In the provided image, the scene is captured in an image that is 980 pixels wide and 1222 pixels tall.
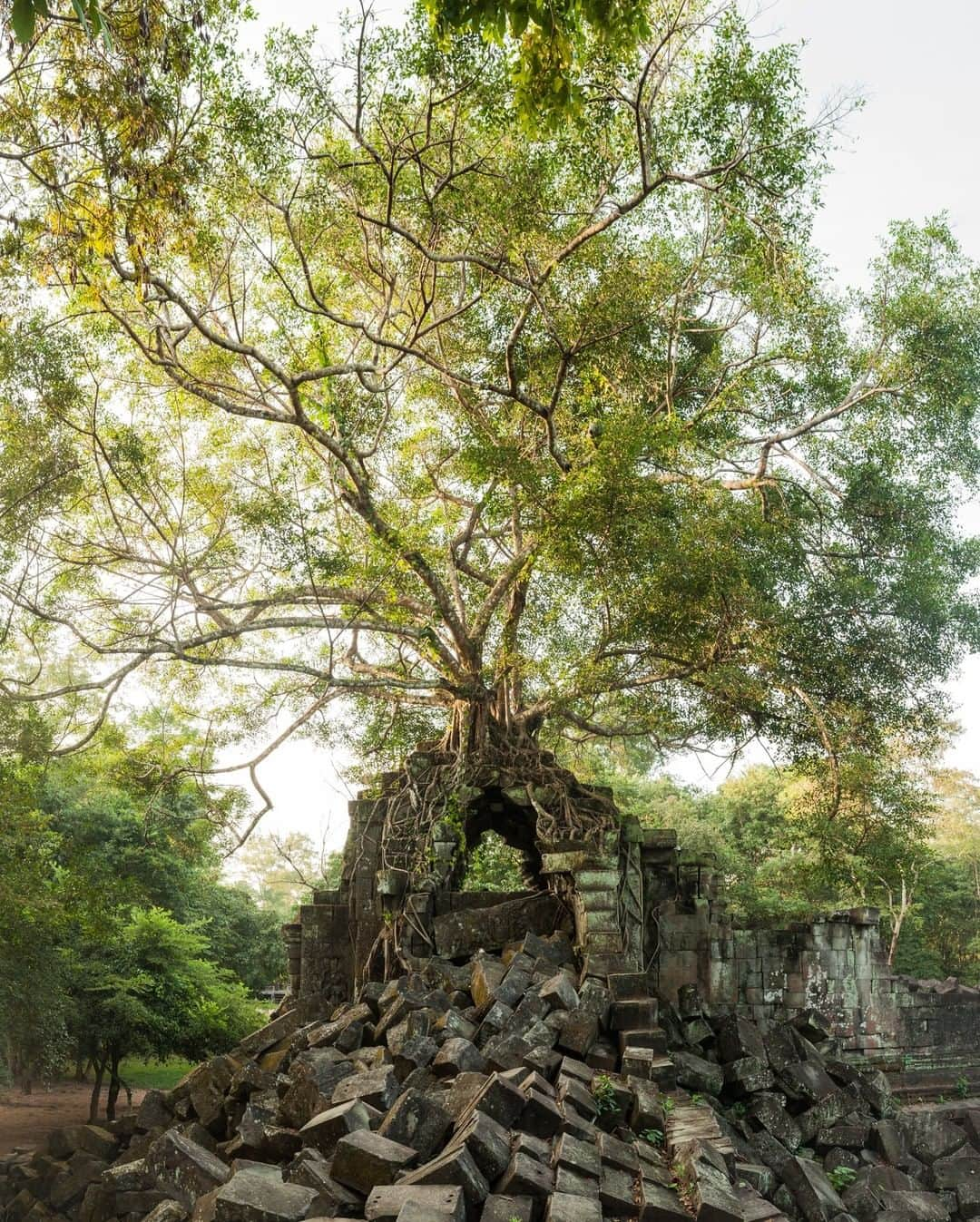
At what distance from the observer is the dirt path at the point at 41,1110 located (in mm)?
14227

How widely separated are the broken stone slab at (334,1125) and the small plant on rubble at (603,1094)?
1619 mm

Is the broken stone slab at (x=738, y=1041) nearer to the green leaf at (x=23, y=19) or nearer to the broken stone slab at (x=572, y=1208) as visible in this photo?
the broken stone slab at (x=572, y=1208)

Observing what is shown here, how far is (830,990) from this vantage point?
13.4 metres

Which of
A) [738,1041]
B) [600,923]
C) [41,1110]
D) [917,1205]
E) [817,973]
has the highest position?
[600,923]

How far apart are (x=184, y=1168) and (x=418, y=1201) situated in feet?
7.50

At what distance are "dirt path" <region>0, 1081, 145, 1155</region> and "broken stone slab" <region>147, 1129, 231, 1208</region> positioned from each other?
7.40 m

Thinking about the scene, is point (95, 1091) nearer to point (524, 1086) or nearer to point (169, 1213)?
point (169, 1213)

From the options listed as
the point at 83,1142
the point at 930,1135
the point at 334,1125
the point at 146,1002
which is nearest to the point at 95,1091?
the point at 146,1002

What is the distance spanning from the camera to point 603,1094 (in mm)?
7043

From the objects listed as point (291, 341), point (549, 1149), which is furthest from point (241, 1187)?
point (291, 341)

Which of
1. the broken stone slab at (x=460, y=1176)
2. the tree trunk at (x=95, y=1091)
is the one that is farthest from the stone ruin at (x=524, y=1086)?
the tree trunk at (x=95, y=1091)

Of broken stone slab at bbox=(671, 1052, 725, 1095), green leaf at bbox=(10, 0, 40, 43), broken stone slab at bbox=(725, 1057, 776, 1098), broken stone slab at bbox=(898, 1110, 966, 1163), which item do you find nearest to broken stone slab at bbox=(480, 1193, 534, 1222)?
broken stone slab at bbox=(671, 1052, 725, 1095)

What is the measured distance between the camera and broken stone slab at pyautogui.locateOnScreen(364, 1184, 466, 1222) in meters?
5.04

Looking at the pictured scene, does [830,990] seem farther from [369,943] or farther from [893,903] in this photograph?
[893,903]
